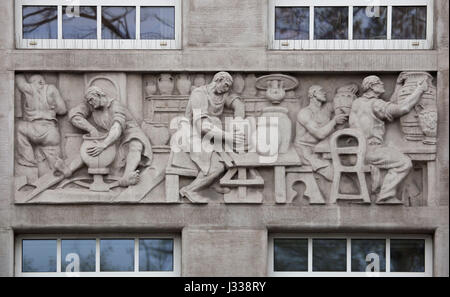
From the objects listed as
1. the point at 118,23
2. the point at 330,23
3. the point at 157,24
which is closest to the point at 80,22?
the point at 118,23

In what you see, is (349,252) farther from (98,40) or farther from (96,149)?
(98,40)

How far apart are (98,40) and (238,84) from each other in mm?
2151

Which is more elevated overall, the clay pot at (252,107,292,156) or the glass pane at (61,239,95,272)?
the clay pot at (252,107,292,156)

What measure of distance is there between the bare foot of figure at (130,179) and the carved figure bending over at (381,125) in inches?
123

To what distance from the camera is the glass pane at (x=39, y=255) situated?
1363cm

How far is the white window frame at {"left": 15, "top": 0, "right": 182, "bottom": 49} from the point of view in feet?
45.1

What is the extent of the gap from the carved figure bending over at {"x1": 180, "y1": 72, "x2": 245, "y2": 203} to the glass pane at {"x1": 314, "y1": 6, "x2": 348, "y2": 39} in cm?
156

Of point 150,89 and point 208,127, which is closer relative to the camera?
point 208,127

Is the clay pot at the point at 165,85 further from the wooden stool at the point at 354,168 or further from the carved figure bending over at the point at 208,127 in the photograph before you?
the wooden stool at the point at 354,168

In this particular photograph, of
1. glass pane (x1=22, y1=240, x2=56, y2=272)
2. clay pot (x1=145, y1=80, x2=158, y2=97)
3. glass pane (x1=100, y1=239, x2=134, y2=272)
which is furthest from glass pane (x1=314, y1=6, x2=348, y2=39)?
glass pane (x1=22, y1=240, x2=56, y2=272)

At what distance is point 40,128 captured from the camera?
1339 centimetres

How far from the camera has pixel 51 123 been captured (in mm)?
13422

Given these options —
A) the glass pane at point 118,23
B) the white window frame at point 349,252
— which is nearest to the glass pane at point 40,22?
the glass pane at point 118,23

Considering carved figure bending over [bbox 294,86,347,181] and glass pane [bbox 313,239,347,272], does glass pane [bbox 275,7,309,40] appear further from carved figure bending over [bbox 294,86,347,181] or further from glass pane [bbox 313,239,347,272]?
glass pane [bbox 313,239,347,272]
